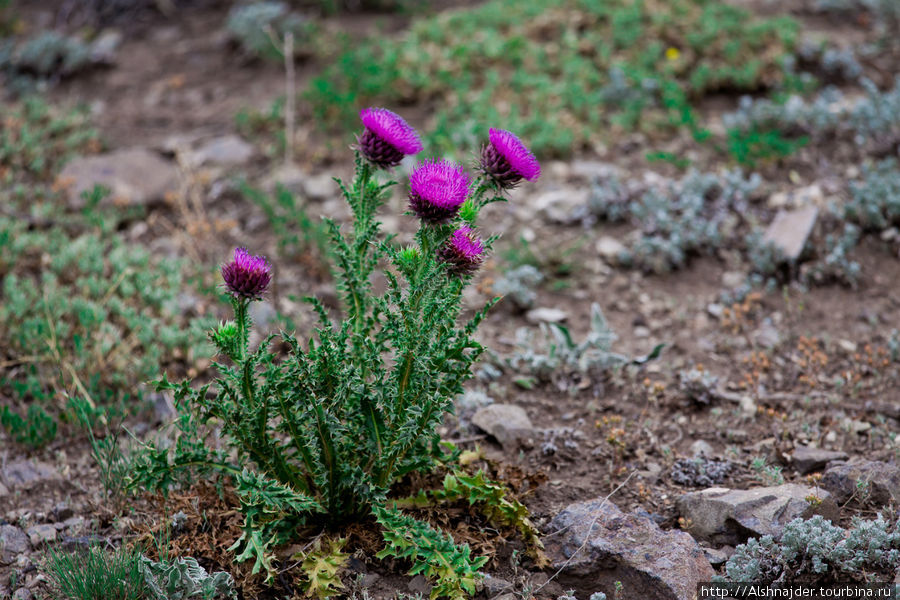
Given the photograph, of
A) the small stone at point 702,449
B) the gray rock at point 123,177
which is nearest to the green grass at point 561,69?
the gray rock at point 123,177

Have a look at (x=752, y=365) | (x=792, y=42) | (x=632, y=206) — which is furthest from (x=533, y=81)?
(x=752, y=365)

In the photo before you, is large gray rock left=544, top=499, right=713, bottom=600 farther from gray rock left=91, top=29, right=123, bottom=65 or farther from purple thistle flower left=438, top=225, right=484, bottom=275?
gray rock left=91, top=29, right=123, bottom=65

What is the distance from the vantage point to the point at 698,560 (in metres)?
2.61

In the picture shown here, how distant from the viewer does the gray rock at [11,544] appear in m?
2.84

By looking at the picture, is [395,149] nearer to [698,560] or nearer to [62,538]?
[698,560]

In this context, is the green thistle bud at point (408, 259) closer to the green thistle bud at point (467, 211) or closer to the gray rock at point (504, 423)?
the green thistle bud at point (467, 211)

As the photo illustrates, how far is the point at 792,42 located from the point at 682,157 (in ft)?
5.50

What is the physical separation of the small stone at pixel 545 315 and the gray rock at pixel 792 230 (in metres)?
1.26

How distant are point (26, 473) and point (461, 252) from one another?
219cm

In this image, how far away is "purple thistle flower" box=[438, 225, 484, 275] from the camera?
2.41 metres

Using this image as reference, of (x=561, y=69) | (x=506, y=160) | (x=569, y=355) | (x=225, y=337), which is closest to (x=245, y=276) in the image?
(x=225, y=337)

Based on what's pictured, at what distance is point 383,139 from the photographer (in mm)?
2568

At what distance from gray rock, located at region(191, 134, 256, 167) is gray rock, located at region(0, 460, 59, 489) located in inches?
117

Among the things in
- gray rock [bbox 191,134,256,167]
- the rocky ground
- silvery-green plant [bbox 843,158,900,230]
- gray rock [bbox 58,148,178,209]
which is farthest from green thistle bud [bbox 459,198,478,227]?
gray rock [bbox 191,134,256,167]
